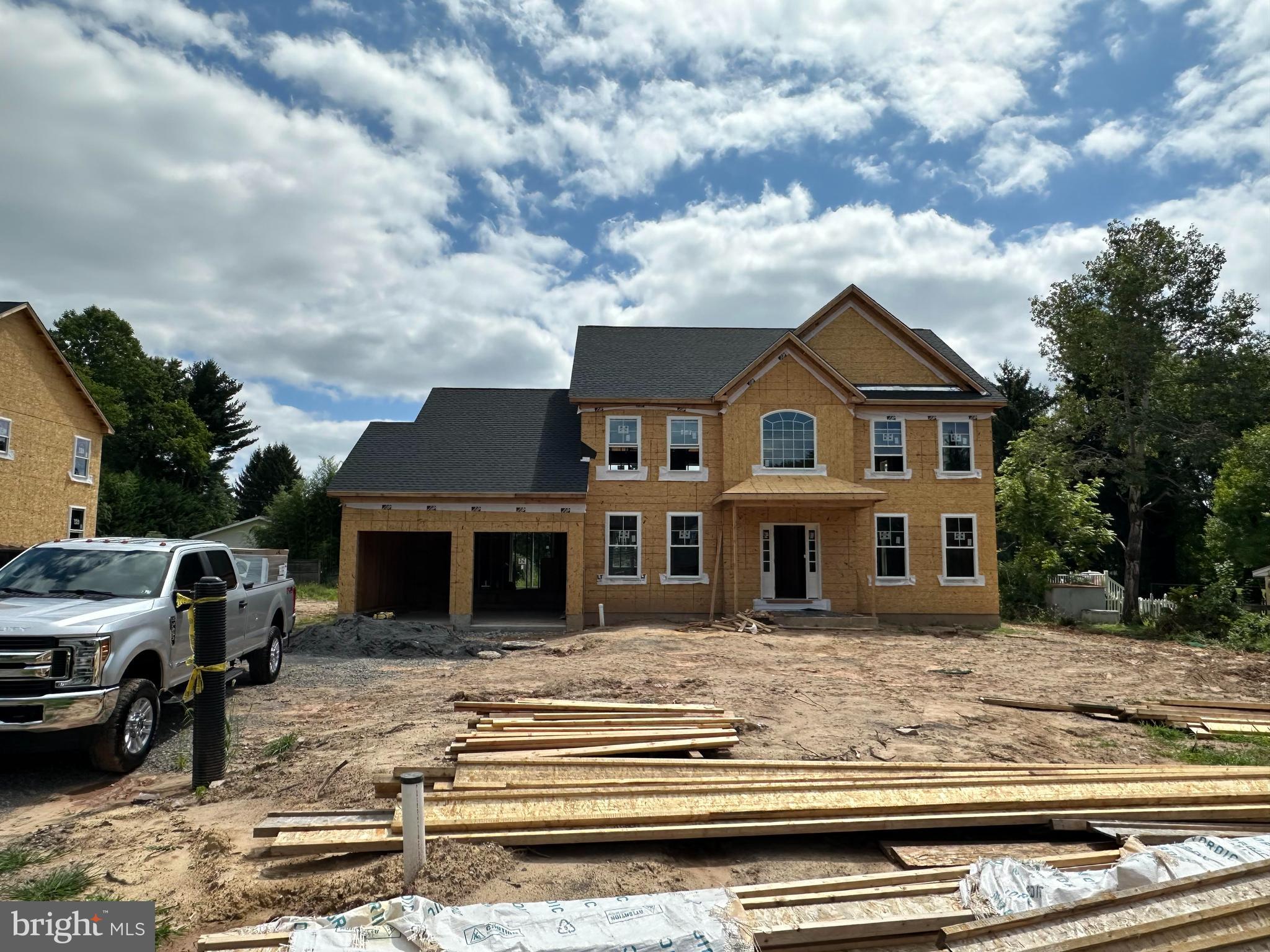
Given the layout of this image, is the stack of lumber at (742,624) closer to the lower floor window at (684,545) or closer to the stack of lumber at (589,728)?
the lower floor window at (684,545)

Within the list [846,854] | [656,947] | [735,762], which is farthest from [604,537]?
[656,947]

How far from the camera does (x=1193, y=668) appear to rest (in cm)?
1410

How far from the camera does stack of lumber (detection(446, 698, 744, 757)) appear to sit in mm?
6660

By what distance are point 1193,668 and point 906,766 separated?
11290mm

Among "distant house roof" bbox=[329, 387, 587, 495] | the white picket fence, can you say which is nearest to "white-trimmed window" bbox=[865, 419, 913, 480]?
"distant house roof" bbox=[329, 387, 587, 495]

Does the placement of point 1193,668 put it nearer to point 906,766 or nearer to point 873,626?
point 873,626

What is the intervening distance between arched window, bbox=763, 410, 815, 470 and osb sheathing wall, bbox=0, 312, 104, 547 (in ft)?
69.5

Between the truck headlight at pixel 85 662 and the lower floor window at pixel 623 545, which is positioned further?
the lower floor window at pixel 623 545

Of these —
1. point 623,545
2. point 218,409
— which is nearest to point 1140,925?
point 623,545

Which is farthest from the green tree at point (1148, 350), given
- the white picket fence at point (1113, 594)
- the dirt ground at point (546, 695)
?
the dirt ground at point (546, 695)

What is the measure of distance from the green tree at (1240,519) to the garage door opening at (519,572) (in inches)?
961

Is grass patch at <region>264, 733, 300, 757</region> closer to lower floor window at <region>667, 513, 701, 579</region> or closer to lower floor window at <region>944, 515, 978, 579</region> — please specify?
lower floor window at <region>667, 513, 701, 579</region>

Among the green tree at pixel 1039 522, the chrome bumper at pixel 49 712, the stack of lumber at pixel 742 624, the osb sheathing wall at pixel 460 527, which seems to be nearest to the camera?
the chrome bumper at pixel 49 712

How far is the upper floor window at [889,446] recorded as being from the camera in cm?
2231
